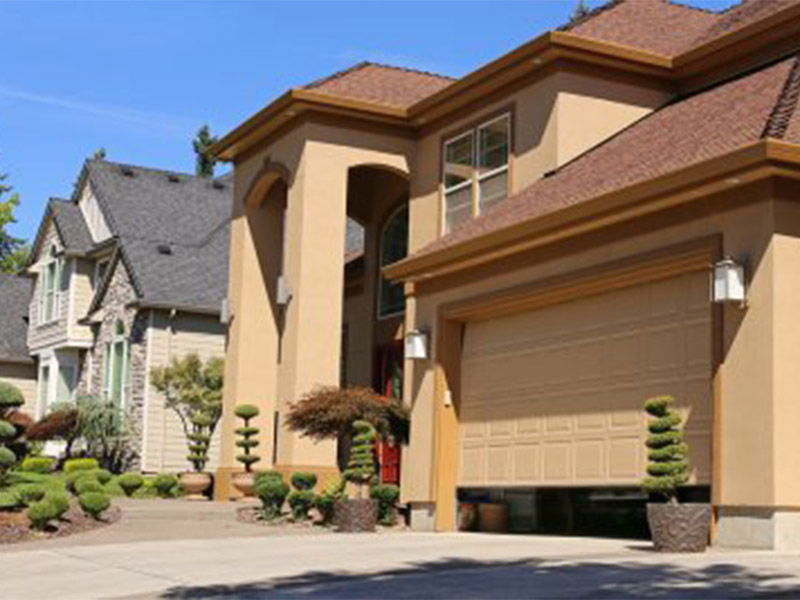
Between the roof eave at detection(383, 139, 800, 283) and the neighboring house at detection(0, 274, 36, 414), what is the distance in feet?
85.5

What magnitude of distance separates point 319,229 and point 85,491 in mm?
6694

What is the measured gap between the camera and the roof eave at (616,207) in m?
14.0

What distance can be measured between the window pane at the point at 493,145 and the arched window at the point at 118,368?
15930 mm

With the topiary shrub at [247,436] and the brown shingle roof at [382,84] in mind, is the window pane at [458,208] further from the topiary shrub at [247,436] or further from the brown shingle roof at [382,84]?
the topiary shrub at [247,436]

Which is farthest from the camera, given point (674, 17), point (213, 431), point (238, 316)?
point (213, 431)

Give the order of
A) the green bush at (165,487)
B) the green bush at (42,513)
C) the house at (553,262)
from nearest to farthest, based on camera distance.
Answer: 1. the house at (553,262)
2. the green bush at (42,513)
3. the green bush at (165,487)

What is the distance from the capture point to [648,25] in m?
23.8

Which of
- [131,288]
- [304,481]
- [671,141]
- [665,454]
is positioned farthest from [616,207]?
[131,288]

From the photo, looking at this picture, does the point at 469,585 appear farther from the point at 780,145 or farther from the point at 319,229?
the point at 319,229

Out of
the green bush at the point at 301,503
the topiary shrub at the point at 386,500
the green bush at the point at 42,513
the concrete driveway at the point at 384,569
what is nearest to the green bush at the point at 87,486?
the green bush at the point at 42,513

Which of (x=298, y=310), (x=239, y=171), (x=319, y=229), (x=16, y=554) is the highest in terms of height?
(x=239, y=171)

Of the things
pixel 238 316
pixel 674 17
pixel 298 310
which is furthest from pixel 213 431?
pixel 674 17

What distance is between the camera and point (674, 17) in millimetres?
24625

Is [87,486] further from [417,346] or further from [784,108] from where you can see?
[784,108]
